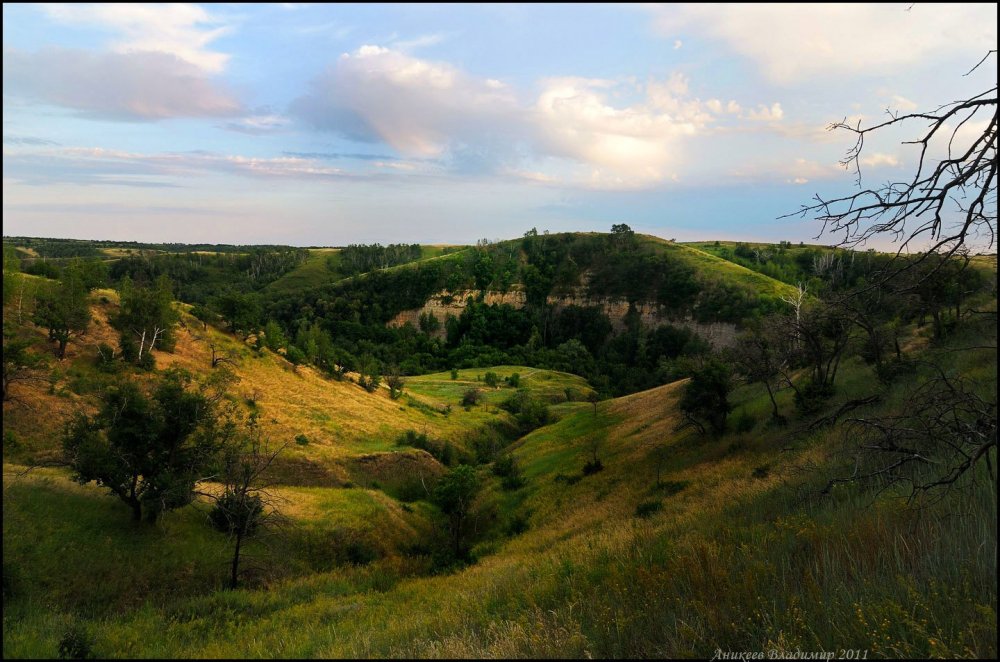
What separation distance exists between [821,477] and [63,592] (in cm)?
2545

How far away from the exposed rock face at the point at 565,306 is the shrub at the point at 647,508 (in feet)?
361

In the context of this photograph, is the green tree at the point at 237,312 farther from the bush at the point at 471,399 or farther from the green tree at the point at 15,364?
the bush at the point at 471,399

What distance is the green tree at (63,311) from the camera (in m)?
39.6

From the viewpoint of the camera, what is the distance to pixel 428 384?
96.8m

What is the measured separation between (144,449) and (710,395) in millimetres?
31881

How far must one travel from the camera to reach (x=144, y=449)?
2175 cm

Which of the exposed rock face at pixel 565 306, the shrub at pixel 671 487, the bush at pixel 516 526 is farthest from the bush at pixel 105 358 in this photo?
the exposed rock face at pixel 565 306

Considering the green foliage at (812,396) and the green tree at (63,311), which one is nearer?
the green foliage at (812,396)

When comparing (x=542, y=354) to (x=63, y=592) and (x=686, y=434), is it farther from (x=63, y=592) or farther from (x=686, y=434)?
(x=63, y=592)

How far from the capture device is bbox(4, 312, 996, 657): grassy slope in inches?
207

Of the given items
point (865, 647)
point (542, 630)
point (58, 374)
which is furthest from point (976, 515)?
point (58, 374)

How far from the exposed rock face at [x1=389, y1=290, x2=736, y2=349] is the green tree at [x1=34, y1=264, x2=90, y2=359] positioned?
119100 millimetres

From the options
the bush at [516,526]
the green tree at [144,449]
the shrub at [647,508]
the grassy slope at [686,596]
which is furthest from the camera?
the bush at [516,526]

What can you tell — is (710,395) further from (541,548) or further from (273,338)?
(273,338)
